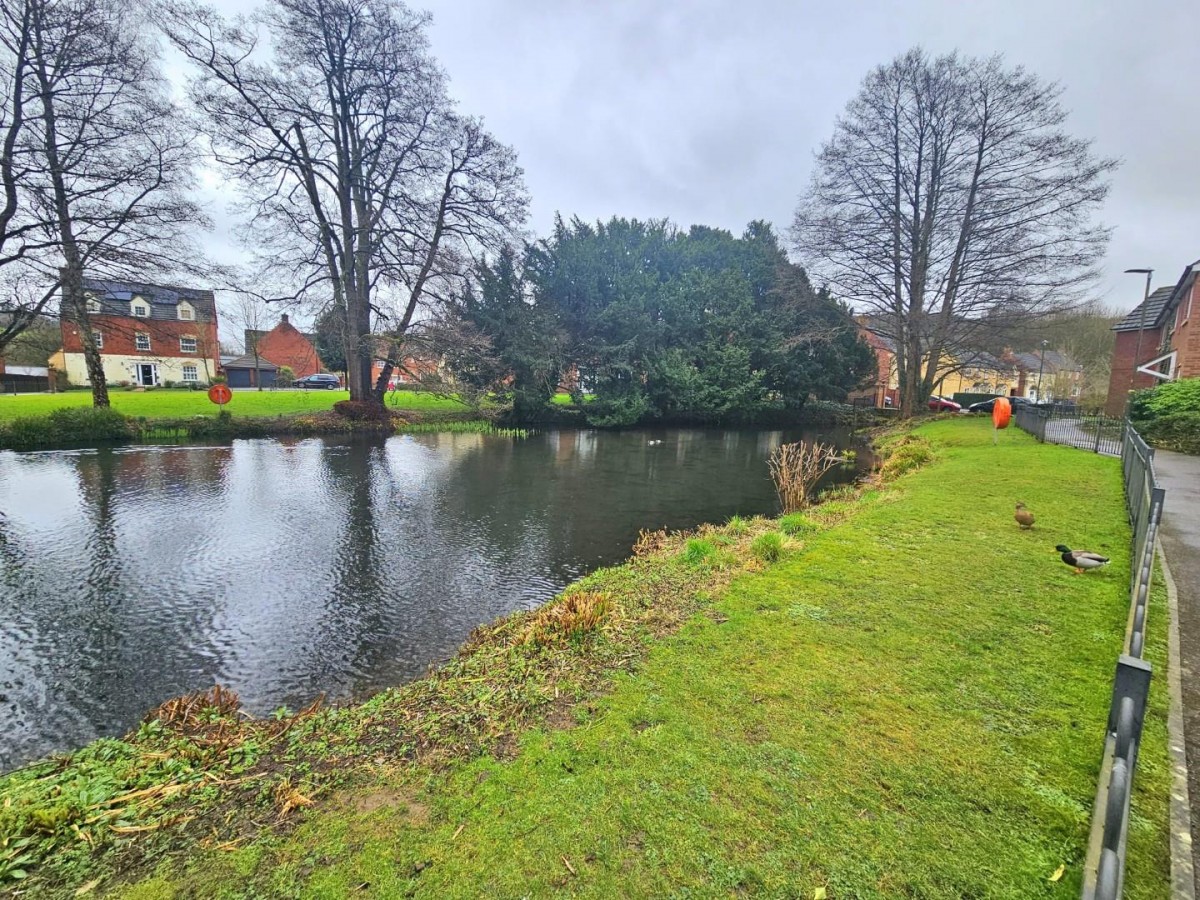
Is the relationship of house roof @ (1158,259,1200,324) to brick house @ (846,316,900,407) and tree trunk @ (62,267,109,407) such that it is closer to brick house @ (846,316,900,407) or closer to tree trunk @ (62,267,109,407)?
brick house @ (846,316,900,407)

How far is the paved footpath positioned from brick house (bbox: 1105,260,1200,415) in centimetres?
974

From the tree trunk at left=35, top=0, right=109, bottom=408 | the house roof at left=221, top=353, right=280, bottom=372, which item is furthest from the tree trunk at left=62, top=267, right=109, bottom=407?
the house roof at left=221, top=353, right=280, bottom=372

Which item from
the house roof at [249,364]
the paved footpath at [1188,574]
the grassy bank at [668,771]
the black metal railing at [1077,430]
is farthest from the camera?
the house roof at [249,364]

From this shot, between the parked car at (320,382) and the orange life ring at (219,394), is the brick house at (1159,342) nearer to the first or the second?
the orange life ring at (219,394)

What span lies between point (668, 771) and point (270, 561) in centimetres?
741

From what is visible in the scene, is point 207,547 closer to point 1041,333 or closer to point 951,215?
point 951,215

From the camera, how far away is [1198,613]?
4.47 m

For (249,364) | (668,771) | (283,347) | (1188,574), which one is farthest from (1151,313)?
(283,347)

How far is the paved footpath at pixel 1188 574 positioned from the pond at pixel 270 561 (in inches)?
219

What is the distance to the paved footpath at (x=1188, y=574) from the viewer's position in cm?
274

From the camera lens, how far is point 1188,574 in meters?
5.39

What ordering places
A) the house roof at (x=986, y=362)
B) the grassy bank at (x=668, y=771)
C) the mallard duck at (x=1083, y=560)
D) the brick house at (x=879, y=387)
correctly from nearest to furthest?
the grassy bank at (x=668, y=771), the mallard duck at (x=1083, y=560), the house roof at (x=986, y=362), the brick house at (x=879, y=387)

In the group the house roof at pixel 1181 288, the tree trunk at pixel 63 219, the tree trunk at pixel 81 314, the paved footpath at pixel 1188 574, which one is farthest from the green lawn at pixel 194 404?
the house roof at pixel 1181 288

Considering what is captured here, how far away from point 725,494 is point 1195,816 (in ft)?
35.9
